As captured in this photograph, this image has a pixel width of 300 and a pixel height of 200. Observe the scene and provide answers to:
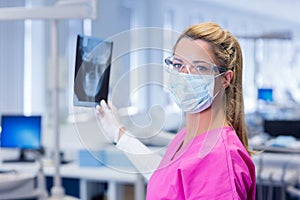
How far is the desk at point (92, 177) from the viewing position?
3351 millimetres

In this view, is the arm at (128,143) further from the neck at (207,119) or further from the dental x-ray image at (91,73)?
the neck at (207,119)

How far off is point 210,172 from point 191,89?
19 centimetres

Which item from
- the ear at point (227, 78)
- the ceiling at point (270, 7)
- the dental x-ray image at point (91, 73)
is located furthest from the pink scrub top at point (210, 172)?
the ceiling at point (270, 7)

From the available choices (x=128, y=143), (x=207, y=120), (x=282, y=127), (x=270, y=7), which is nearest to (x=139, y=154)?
(x=128, y=143)

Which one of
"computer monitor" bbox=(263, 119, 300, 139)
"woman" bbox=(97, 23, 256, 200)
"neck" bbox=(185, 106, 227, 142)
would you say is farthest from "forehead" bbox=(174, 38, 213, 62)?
"computer monitor" bbox=(263, 119, 300, 139)

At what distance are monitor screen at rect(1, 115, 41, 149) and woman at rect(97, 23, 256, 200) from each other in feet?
8.93

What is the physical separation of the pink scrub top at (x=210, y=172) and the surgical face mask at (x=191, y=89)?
0.10 metres

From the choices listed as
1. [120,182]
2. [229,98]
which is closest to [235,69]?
[229,98]

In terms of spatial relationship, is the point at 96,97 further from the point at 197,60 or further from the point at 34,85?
the point at 34,85

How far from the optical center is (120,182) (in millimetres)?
3391

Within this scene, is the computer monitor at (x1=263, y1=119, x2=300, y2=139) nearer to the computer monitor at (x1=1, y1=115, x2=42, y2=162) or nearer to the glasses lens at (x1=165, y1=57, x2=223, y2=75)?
the computer monitor at (x1=1, y1=115, x2=42, y2=162)

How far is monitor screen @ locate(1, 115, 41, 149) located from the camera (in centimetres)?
383

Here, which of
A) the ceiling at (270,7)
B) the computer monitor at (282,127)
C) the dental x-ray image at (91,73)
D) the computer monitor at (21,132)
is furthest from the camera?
the ceiling at (270,7)

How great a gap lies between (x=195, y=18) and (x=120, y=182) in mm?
5654
